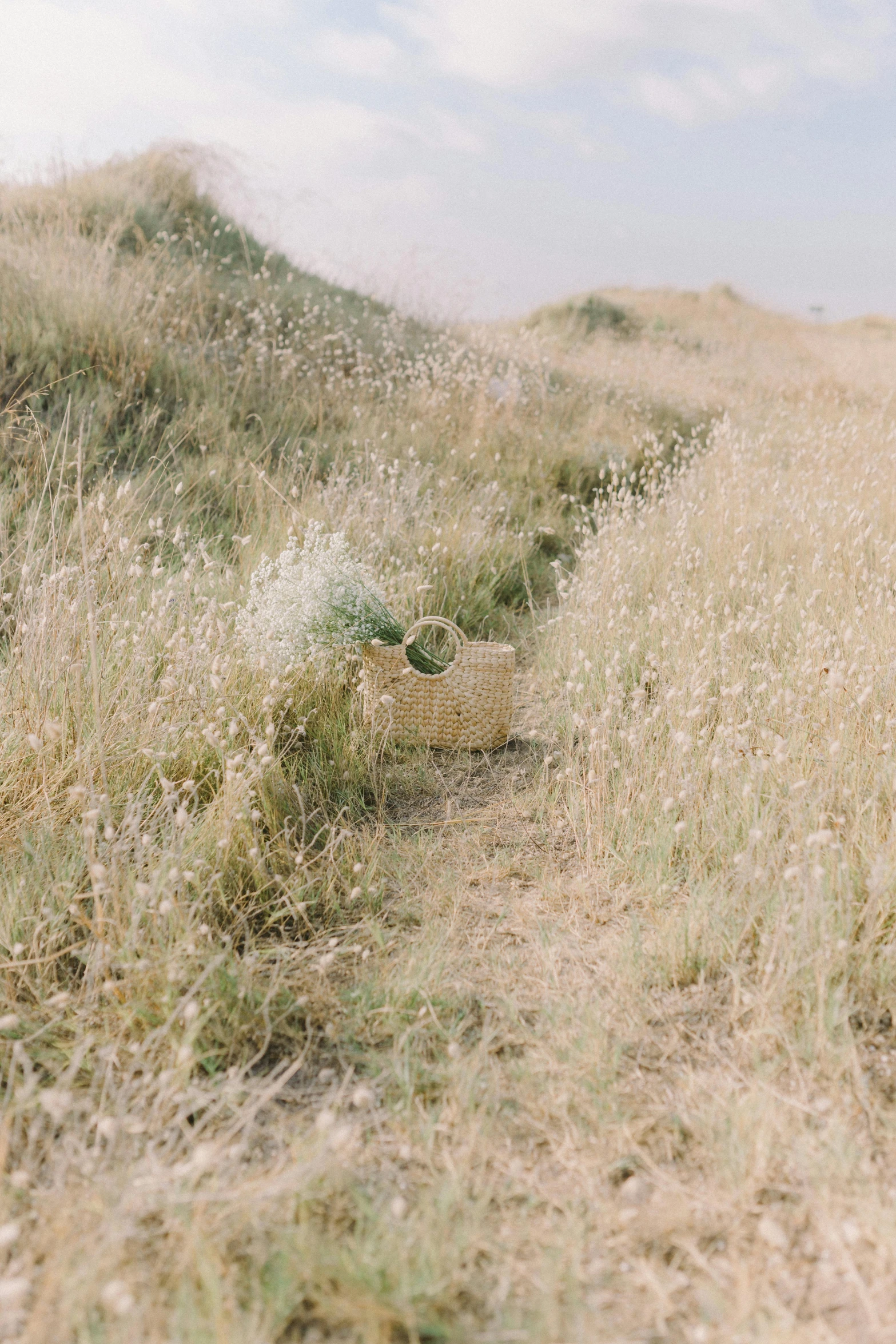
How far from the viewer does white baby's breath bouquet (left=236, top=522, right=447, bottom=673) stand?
3.21m

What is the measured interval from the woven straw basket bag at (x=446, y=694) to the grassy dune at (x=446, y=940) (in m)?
0.12

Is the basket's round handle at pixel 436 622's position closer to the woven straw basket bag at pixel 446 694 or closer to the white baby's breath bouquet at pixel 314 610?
the woven straw basket bag at pixel 446 694

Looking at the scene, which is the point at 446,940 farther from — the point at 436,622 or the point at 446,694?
the point at 436,622

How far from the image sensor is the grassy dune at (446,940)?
58.9 inches

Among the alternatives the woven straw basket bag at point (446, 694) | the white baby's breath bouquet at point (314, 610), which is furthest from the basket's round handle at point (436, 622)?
the white baby's breath bouquet at point (314, 610)

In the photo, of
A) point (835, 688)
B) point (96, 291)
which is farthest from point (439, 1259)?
point (96, 291)

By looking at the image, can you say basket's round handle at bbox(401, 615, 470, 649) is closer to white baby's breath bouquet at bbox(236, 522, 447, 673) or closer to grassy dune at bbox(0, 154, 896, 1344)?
white baby's breath bouquet at bbox(236, 522, 447, 673)

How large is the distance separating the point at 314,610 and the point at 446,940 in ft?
4.64

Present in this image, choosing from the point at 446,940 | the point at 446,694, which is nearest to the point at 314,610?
the point at 446,694

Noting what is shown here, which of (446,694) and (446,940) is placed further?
(446,694)

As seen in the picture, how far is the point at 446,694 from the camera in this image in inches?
135

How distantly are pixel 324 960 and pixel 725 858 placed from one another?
1185 mm

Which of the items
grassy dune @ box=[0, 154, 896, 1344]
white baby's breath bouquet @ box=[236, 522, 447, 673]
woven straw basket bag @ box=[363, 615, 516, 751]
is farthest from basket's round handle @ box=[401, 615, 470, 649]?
grassy dune @ box=[0, 154, 896, 1344]

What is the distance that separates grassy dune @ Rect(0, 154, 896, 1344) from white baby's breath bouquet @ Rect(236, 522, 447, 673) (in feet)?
0.38
